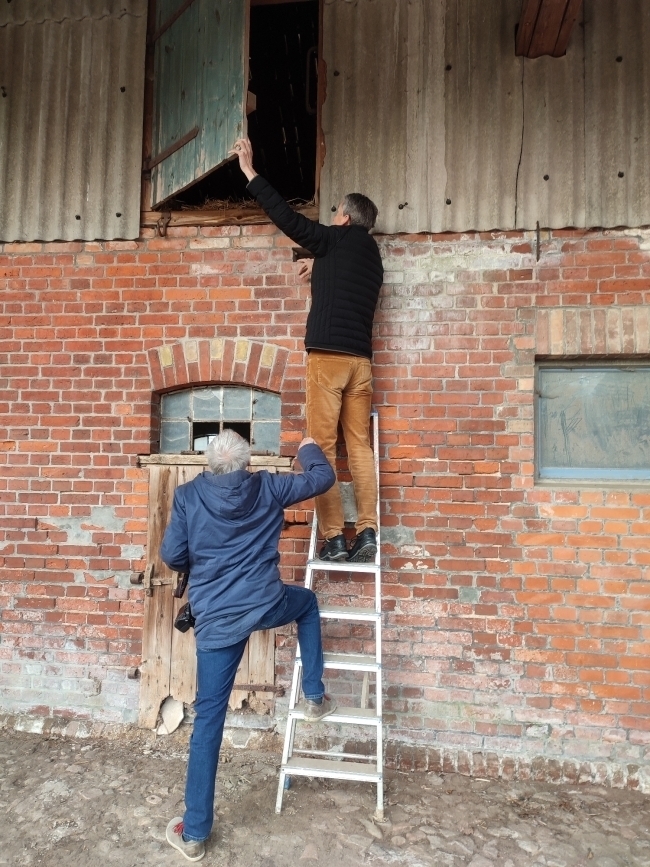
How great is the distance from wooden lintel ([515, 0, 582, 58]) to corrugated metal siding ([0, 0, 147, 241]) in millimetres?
2520

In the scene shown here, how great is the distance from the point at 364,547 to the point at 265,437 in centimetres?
107

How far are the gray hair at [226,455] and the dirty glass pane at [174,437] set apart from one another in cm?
126

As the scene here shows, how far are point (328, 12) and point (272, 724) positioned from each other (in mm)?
4655

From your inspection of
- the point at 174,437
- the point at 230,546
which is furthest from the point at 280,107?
the point at 230,546

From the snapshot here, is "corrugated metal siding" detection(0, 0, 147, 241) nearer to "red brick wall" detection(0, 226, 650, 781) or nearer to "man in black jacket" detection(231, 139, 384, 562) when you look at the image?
"red brick wall" detection(0, 226, 650, 781)

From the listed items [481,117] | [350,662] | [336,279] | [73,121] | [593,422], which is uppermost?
[73,121]

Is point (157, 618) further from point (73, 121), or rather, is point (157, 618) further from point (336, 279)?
point (73, 121)

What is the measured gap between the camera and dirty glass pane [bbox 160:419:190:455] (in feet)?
13.9

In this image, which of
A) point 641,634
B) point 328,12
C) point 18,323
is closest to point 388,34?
point 328,12

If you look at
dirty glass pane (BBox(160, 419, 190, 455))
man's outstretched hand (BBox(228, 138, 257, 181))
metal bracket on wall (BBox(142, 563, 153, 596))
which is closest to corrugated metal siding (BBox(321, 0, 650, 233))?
man's outstretched hand (BBox(228, 138, 257, 181))

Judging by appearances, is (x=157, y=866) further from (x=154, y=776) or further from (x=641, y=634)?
(x=641, y=634)

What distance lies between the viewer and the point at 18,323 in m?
4.31

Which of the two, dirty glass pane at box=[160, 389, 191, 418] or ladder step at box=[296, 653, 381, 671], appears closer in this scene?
ladder step at box=[296, 653, 381, 671]

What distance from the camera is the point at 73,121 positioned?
4371mm
